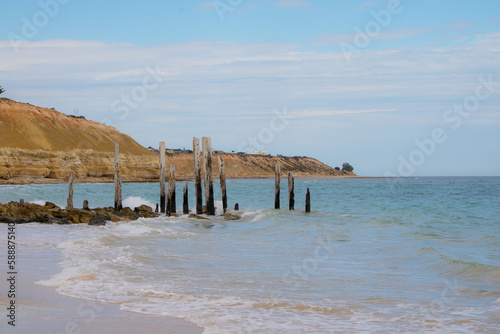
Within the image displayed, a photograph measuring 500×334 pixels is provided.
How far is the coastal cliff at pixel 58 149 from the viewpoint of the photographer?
78625 millimetres

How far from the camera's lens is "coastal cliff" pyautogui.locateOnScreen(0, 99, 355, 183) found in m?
78.6

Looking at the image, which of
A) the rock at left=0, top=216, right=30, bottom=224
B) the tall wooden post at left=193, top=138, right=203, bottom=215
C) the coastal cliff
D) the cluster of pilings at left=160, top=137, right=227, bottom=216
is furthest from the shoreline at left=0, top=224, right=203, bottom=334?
the coastal cliff

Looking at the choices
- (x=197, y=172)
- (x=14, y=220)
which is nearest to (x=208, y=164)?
(x=197, y=172)

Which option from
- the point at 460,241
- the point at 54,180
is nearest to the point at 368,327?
the point at 460,241

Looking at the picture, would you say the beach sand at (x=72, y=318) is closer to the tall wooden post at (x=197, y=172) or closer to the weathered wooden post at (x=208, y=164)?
the weathered wooden post at (x=208, y=164)

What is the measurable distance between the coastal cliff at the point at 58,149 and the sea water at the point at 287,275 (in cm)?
6161

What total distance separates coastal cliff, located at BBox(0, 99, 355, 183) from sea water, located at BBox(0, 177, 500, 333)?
202ft

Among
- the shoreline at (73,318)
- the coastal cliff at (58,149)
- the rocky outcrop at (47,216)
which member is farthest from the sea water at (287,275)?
the coastal cliff at (58,149)

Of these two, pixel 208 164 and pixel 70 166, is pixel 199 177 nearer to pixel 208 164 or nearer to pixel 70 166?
pixel 208 164

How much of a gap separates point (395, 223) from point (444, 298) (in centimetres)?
1476

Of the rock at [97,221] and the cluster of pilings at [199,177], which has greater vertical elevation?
the cluster of pilings at [199,177]

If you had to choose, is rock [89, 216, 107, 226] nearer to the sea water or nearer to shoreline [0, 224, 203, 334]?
the sea water

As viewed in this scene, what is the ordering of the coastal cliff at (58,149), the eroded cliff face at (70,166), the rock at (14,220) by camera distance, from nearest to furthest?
the rock at (14,220), the eroded cliff face at (70,166), the coastal cliff at (58,149)

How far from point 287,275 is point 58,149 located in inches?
3313
